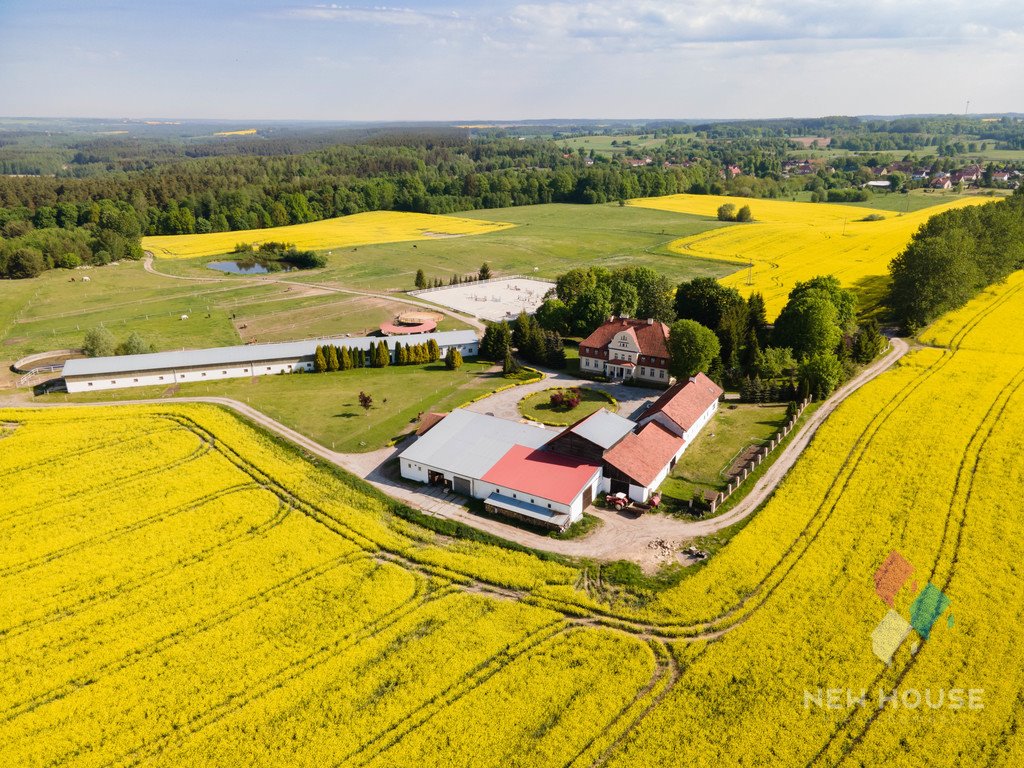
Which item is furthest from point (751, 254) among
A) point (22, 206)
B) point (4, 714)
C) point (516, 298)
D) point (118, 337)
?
point (22, 206)

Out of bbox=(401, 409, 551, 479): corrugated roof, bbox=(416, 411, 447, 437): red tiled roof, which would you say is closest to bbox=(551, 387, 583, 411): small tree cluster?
bbox=(401, 409, 551, 479): corrugated roof

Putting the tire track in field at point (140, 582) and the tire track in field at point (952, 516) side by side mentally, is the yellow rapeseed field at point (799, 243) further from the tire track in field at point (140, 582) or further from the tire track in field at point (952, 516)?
the tire track in field at point (140, 582)

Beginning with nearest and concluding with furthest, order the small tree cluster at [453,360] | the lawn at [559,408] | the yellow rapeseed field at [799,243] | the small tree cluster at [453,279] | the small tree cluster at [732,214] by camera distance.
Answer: the lawn at [559,408] < the small tree cluster at [453,360] < the small tree cluster at [453,279] < the yellow rapeseed field at [799,243] < the small tree cluster at [732,214]

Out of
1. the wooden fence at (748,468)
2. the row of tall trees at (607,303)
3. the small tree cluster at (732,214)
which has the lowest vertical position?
the wooden fence at (748,468)

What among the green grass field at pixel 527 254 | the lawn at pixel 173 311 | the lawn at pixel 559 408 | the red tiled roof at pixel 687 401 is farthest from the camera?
the green grass field at pixel 527 254

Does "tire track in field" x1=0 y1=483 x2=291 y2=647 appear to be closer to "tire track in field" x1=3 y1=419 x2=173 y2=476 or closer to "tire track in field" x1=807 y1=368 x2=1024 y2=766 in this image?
"tire track in field" x1=3 y1=419 x2=173 y2=476

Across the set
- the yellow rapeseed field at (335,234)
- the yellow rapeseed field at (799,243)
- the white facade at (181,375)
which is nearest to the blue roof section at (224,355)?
the white facade at (181,375)

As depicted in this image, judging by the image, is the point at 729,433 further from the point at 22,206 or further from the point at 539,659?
the point at 22,206
